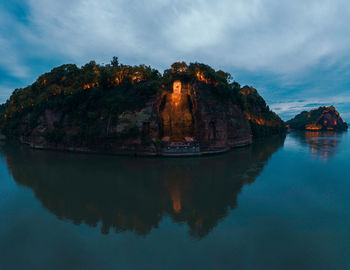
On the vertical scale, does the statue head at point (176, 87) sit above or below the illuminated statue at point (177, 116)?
above

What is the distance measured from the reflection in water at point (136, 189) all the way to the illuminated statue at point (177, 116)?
7.07 metres

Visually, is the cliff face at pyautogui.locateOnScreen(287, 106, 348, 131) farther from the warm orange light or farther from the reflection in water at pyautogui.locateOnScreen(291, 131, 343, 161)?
the reflection in water at pyautogui.locateOnScreen(291, 131, 343, 161)

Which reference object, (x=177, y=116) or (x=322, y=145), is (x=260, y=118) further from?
(x=177, y=116)

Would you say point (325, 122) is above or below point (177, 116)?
above

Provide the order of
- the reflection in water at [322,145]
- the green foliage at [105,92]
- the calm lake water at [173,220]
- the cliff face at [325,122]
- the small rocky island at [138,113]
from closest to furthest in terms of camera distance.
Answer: the calm lake water at [173,220], the small rocky island at [138,113], the green foliage at [105,92], the reflection in water at [322,145], the cliff face at [325,122]

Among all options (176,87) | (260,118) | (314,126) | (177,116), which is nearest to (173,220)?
(177,116)

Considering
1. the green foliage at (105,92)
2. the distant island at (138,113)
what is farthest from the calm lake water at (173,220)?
the green foliage at (105,92)

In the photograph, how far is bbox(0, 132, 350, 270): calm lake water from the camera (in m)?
5.68

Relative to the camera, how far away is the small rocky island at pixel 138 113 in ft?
76.2

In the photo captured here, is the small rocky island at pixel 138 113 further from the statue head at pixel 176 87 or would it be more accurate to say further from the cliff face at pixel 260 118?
the cliff face at pixel 260 118

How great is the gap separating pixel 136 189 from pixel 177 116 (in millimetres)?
16759

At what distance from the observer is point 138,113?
925 inches

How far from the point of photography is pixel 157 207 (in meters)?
9.52

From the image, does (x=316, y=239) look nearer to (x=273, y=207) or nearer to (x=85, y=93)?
(x=273, y=207)
